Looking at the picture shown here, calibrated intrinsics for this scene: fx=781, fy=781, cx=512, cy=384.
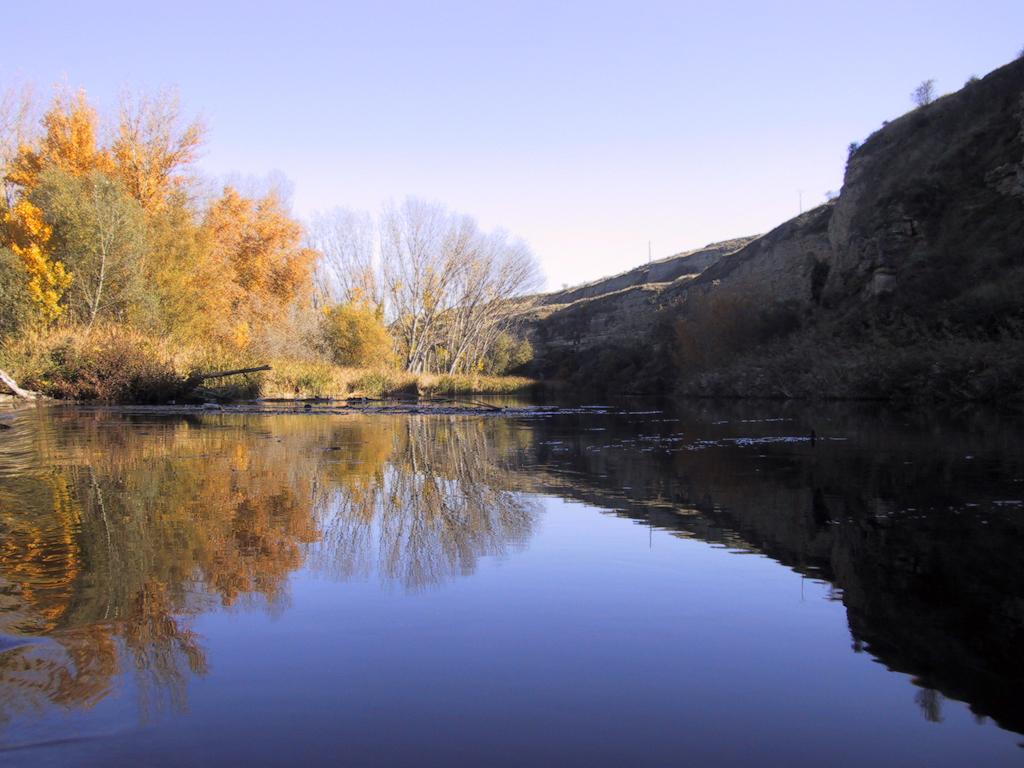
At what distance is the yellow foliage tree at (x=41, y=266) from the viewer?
22.4m

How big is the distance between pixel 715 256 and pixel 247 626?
8882cm

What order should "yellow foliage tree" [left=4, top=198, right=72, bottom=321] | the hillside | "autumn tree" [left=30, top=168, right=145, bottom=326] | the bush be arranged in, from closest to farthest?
the hillside → "yellow foliage tree" [left=4, top=198, right=72, bottom=321] → "autumn tree" [left=30, top=168, right=145, bottom=326] → the bush

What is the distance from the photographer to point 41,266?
2264 cm

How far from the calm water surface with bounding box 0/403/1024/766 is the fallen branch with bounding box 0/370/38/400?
1278cm

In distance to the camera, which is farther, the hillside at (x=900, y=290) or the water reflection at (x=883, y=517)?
the hillside at (x=900, y=290)

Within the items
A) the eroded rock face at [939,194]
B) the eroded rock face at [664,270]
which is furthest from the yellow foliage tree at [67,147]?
the eroded rock face at [664,270]

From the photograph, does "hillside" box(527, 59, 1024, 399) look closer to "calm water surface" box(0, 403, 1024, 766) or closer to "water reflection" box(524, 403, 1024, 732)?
"water reflection" box(524, 403, 1024, 732)

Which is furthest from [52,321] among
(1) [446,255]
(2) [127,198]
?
(1) [446,255]

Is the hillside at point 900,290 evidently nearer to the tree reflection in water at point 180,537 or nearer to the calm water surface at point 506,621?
the calm water surface at point 506,621

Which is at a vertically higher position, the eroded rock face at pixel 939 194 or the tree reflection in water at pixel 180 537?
the eroded rock face at pixel 939 194

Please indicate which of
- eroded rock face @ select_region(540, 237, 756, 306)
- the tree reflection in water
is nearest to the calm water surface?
the tree reflection in water

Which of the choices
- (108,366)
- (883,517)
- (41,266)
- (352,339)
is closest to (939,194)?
(352,339)

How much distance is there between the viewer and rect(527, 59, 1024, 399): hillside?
71.3ft

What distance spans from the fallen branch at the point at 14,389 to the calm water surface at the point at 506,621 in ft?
41.9
